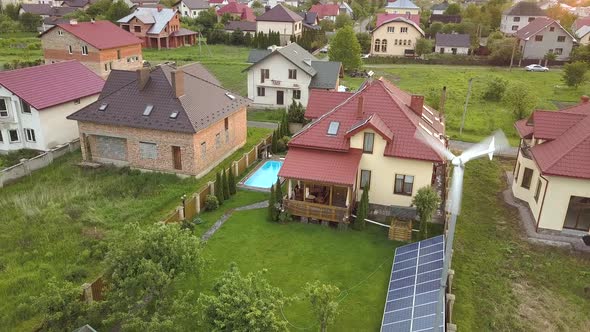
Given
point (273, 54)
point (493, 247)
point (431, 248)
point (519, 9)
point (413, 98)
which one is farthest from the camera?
point (519, 9)

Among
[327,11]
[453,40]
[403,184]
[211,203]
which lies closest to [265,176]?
[211,203]

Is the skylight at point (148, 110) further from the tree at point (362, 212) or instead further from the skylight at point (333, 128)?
the tree at point (362, 212)

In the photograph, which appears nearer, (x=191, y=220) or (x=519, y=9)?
(x=191, y=220)

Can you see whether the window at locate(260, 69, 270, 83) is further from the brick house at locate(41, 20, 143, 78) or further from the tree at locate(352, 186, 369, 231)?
the tree at locate(352, 186, 369, 231)

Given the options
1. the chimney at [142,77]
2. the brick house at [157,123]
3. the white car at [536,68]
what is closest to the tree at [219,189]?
the brick house at [157,123]

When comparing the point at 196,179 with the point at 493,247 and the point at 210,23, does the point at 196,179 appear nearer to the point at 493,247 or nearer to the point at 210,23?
the point at 493,247

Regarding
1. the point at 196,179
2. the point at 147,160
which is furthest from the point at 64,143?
the point at 196,179
